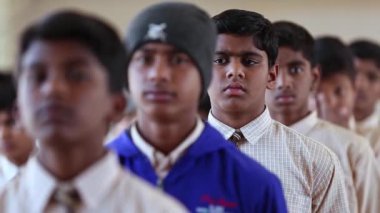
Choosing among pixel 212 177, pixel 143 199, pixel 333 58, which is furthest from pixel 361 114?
pixel 143 199

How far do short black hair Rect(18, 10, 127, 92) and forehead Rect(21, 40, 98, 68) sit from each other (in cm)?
1

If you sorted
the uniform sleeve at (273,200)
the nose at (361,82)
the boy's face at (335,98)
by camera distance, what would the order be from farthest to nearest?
the nose at (361,82), the boy's face at (335,98), the uniform sleeve at (273,200)

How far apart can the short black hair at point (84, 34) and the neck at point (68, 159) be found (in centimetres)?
16

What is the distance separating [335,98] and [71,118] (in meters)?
3.67

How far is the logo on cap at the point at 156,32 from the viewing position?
318 cm

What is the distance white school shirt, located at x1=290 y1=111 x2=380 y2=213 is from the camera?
17.0 feet

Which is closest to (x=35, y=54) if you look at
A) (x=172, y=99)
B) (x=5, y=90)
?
(x=172, y=99)

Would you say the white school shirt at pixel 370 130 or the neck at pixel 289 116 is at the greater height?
the neck at pixel 289 116

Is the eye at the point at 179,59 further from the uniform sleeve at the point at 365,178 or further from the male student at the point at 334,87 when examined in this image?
the male student at the point at 334,87

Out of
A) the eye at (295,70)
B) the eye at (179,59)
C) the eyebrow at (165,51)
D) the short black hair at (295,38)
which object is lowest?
the eye at (295,70)

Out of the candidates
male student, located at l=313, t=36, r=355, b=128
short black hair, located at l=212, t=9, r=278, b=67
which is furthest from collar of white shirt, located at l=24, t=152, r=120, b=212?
male student, located at l=313, t=36, r=355, b=128

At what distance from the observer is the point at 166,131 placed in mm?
3252

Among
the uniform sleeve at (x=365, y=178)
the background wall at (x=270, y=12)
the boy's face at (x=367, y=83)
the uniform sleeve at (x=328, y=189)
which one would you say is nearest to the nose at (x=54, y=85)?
the uniform sleeve at (x=328, y=189)

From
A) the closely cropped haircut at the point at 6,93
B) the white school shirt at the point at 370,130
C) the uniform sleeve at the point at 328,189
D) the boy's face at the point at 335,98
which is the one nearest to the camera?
the uniform sleeve at the point at 328,189
